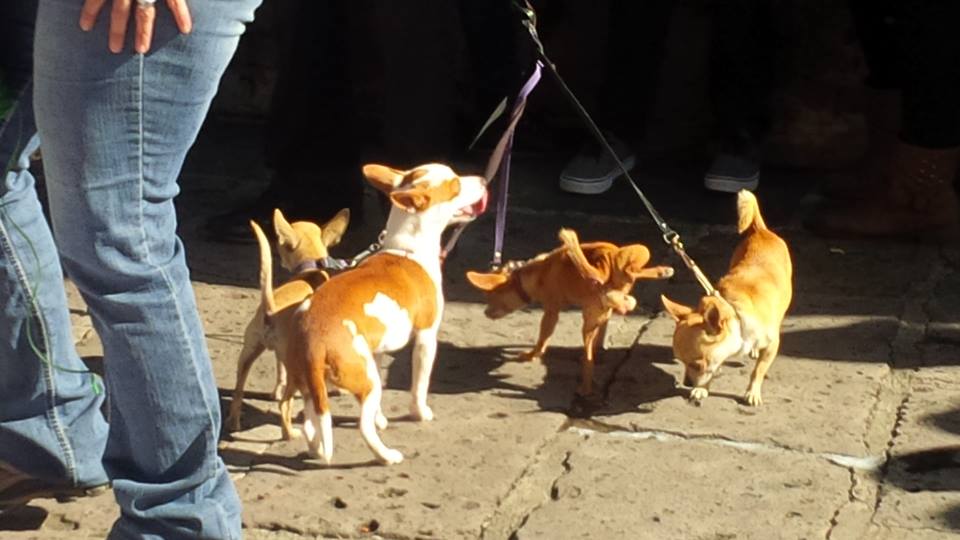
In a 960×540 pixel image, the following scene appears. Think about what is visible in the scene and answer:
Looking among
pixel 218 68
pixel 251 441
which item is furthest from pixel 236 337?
pixel 218 68

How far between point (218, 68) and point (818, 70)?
11.0 feet

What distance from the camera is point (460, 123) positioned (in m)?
5.88

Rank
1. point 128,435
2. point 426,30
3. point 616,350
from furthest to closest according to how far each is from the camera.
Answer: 1. point 426,30
2. point 616,350
3. point 128,435

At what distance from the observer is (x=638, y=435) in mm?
3801

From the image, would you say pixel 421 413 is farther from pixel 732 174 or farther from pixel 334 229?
pixel 732 174

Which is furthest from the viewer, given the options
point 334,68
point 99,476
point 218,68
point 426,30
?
point 334,68

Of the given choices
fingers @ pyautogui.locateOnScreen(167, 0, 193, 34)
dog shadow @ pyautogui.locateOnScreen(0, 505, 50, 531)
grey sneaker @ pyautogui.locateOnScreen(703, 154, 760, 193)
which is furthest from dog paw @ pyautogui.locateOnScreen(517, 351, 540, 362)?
fingers @ pyautogui.locateOnScreen(167, 0, 193, 34)

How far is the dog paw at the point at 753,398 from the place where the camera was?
13.0ft

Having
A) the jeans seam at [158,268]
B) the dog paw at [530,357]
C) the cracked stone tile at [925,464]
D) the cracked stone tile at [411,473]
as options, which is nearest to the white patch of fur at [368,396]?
the cracked stone tile at [411,473]

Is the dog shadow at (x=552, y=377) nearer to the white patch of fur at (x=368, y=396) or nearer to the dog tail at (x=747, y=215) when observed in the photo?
the dog tail at (x=747, y=215)

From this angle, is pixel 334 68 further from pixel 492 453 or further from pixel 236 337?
pixel 492 453

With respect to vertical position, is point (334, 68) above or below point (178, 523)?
above

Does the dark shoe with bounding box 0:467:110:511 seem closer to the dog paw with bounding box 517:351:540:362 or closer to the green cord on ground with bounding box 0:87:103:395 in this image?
the green cord on ground with bounding box 0:87:103:395

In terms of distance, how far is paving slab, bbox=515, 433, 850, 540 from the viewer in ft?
11.1
